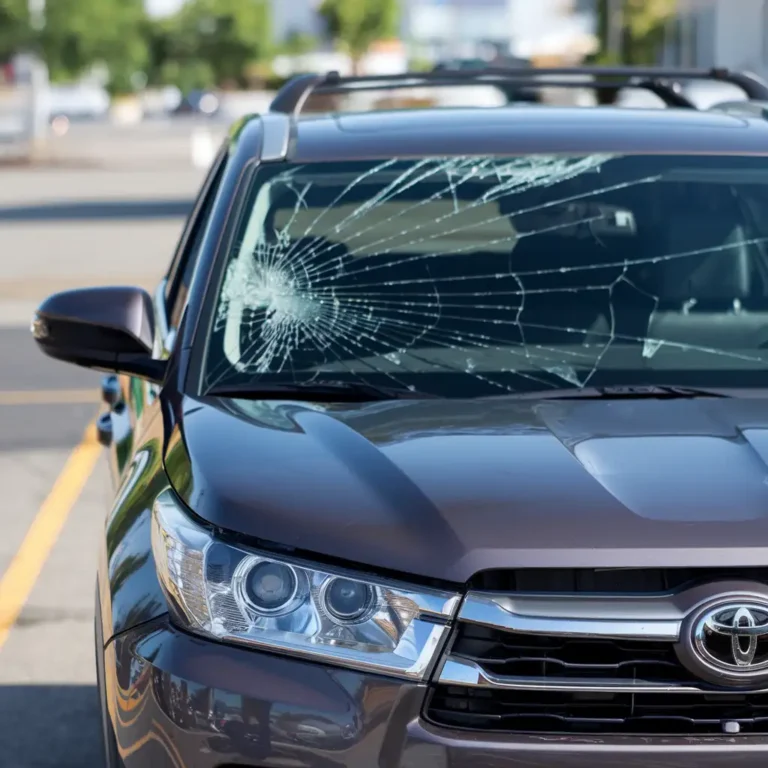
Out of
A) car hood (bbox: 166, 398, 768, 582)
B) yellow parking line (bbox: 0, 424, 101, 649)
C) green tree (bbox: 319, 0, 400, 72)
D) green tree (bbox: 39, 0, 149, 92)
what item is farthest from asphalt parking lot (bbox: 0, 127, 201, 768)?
green tree (bbox: 319, 0, 400, 72)

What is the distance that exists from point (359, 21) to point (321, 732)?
122 metres

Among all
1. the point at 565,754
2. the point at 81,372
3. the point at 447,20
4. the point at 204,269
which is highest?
the point at 204,269

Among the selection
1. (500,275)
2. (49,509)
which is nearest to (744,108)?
(500,275)

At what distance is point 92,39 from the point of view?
303 feet

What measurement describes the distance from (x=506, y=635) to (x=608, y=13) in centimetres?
5799

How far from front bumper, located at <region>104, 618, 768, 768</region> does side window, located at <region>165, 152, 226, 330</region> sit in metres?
1.50

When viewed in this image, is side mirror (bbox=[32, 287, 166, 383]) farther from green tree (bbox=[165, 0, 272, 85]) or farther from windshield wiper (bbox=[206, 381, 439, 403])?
green tree (bbox=[165, 0, 272, 85])

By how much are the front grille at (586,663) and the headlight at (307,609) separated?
6 centimetres

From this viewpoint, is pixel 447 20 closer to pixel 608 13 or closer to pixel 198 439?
pixel 608 13

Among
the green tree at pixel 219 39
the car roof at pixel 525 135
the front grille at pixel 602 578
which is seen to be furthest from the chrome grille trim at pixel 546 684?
the green tree at pixel 219 39

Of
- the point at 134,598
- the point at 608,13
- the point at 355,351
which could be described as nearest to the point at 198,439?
the point at 134,598

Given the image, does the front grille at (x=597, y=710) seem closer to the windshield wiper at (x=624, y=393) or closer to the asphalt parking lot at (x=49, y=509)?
the windshield wiper at (x=624, y=393)

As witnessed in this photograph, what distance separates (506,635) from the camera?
265cm

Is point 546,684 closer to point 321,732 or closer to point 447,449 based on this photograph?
point 321,732
